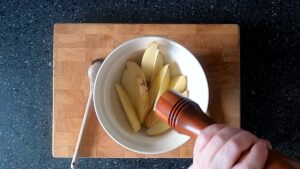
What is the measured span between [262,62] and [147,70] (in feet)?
0.69

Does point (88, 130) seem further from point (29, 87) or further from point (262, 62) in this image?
point (262, 62)

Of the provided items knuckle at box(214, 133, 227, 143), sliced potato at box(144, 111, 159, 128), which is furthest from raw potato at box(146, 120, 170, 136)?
knuckle at box(214, 133, 227, 143)

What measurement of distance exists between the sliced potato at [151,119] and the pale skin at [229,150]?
21 centimetres

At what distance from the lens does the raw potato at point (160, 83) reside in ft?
1.80

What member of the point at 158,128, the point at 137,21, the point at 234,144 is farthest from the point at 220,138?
the point at 137,21

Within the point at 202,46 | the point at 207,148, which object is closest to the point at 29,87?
the point at 202,46

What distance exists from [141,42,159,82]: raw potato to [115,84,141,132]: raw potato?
4 cm

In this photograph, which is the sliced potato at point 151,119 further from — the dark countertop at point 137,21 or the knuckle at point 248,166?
the knuckle at point 248,166

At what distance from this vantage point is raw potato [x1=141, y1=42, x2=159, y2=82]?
544mm

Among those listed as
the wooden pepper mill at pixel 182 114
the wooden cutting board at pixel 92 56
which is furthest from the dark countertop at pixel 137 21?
the wooden pepper mill at pixel 182 114

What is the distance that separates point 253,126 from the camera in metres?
0.66

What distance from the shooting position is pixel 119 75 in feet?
1.86

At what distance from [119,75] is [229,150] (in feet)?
0.91

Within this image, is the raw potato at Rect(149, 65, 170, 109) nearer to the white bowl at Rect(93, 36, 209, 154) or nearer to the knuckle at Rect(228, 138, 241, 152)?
the white bowl at Rect(93, 36, 209, 154)
